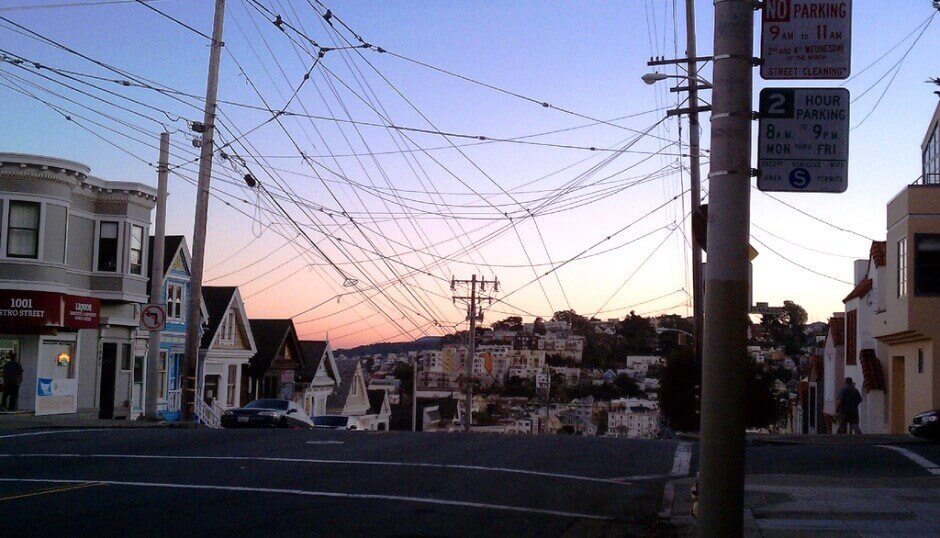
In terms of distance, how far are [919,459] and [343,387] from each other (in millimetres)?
44702

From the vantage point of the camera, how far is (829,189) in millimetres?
6750

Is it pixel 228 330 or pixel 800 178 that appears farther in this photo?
pixel 228 330

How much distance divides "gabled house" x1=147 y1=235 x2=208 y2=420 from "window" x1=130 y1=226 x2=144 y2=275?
5058 millimetres

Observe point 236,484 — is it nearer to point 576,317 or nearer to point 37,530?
point 37,530

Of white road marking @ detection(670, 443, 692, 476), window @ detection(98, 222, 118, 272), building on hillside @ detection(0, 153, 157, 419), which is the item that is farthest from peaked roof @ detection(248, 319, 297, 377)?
white road marking @ detection(670, 443, 692, 476)

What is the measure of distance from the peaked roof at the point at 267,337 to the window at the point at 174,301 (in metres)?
9.02

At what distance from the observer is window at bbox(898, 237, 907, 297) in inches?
1178

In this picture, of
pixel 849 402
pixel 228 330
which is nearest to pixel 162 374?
pixel 228 330

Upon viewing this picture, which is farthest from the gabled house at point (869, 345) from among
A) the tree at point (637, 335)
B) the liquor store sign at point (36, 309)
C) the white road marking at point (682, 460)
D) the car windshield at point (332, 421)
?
the liquor store sign at point (36, 309)

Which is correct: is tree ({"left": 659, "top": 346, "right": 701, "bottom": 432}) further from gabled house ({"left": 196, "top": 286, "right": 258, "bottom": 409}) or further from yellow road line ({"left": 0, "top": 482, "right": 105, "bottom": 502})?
yellow road line ({"left": 0, "top": 482, "right": 105, "bottom": 502})

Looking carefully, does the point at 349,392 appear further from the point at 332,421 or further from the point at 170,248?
the point at 332,421

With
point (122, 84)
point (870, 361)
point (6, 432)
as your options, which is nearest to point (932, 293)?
point (870, 361)

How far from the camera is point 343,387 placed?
60594mm

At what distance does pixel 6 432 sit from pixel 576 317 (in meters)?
28.7
